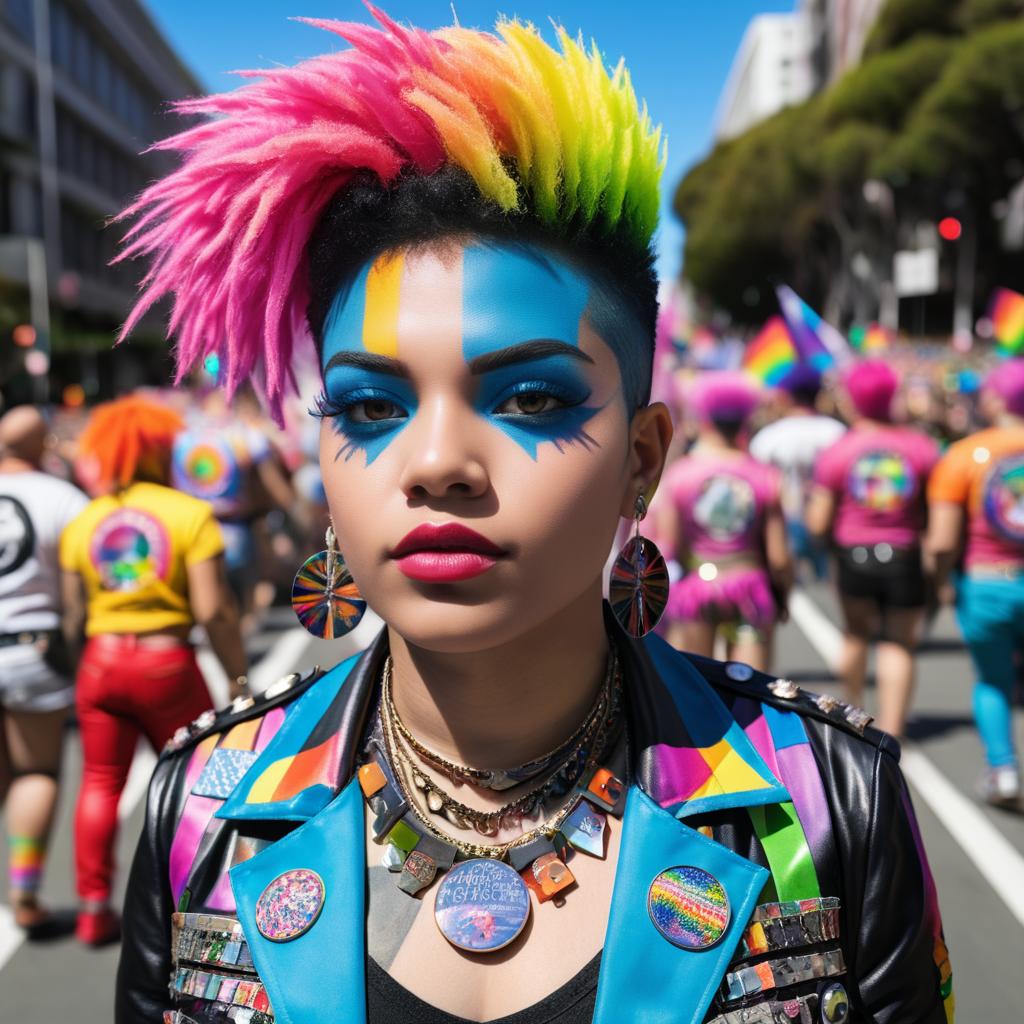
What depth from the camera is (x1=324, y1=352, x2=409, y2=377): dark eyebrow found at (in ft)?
5.07

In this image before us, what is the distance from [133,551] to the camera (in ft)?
A: 14.7

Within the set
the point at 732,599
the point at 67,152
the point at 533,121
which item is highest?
the point at 67,152

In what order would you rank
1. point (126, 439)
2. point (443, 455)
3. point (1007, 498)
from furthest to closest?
1. point (1007, 498)
2. point (126, 439)
3. point (443, 455)

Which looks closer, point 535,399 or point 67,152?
point 535,399

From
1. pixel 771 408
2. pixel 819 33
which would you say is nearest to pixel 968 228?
pixel 771 408

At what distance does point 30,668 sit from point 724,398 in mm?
3291

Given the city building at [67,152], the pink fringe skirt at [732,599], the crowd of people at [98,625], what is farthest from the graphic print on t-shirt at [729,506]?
the city building at [67,152]

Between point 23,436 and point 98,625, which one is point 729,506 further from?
point 23,436

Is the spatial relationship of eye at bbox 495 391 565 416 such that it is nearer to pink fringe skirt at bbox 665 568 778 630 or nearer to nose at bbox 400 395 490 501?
nose at bbox 400 395 490 501

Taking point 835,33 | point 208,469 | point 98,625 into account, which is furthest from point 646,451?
point 835,33

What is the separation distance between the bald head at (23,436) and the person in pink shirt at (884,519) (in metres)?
4.01

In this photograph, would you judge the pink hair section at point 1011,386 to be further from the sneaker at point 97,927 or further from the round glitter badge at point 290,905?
the round glitter badge at point 290,905

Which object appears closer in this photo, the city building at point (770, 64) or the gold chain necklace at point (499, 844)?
the gold chain necklace at point (499, 844)

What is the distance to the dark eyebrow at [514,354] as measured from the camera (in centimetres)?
152
